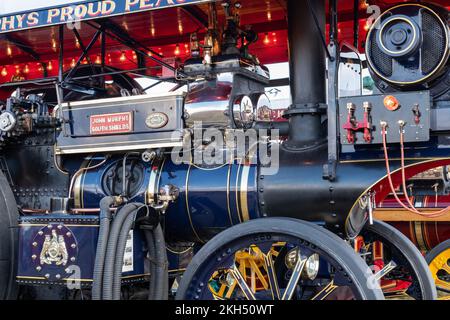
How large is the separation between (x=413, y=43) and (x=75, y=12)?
183 centimetres

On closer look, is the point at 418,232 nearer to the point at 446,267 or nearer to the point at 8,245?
the point at 446,267

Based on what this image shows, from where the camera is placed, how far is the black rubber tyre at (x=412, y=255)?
349 cm

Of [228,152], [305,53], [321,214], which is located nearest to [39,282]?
[228,152]

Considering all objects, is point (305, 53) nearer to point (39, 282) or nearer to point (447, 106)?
point (447, 106)

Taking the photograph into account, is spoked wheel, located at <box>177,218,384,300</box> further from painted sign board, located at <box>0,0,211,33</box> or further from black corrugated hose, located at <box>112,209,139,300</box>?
painted sign board, located at <box>0,0,211,33</box>

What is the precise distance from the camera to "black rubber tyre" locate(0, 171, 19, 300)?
350 centimetres

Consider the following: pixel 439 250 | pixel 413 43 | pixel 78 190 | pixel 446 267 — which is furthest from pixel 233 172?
pixel 446 267

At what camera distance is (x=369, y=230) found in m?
3.80

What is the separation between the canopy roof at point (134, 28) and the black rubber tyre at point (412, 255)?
4.67 ft

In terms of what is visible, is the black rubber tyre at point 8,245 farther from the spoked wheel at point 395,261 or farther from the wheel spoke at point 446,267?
the wheel spoke at point 446,267

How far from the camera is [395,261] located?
3705 mm

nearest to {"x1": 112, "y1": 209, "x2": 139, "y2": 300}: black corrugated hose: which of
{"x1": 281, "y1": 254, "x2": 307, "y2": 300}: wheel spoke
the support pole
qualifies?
{"x1": 281, "y1": 254, "x2": 307, "y2": 300}: wheel spoke

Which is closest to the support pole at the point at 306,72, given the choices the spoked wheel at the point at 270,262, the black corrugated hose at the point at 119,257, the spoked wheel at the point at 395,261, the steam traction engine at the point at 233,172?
the steam traction engine at the point at 233,172

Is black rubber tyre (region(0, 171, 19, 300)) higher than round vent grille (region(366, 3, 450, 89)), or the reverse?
round vent grille (region(366, 3, 450, 89))
